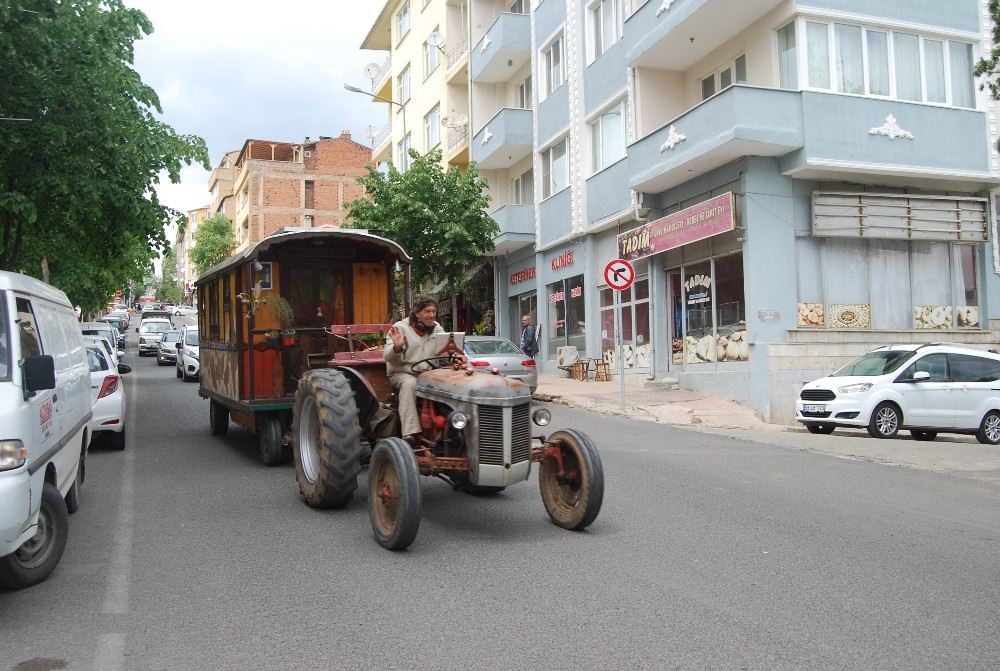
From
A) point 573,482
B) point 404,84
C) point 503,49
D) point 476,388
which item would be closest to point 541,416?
point 476,388

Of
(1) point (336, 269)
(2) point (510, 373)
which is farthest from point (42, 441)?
(2) point (510, 373)

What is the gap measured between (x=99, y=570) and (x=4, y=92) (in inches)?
410

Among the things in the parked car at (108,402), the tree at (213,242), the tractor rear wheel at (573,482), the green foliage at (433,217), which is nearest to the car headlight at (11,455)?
the tractor rear wheel at (573,482)

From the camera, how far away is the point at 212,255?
7550 cm

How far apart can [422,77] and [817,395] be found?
90.8 ft

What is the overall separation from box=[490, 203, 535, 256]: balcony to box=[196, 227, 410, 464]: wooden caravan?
643 inches

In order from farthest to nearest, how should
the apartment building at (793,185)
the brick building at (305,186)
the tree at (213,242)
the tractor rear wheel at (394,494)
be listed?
the tree at (213,242) < the brick building at (305,186) < the apartment building at (793,185) < the tractor rear wheel at (394,494)

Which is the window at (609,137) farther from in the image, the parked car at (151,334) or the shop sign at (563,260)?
the parked car at (151,334)

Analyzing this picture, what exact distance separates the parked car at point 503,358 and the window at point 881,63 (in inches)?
307

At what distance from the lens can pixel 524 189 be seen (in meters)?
30.2

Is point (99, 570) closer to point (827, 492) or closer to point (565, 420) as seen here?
point (827, 492)

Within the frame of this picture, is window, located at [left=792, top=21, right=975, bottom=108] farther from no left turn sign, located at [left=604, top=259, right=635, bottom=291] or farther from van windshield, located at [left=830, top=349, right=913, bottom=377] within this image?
van windshield, located at [left=830, top=349, right=913, bottom=377]

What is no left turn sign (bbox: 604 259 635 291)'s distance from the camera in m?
16.6

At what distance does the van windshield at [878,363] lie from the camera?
14445 millimetres
